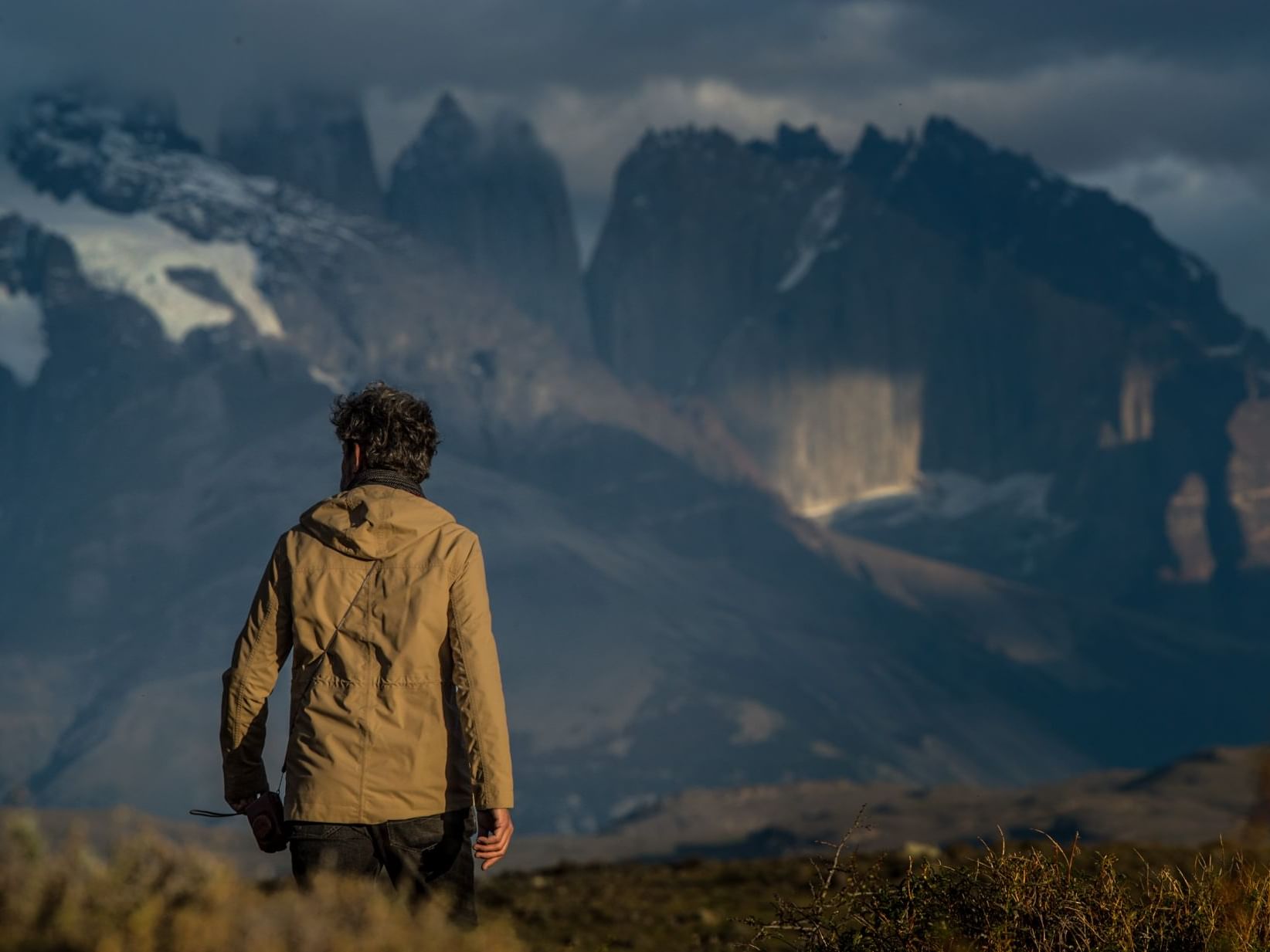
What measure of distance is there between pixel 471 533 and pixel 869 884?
221 centimetres

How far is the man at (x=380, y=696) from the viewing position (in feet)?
20.1

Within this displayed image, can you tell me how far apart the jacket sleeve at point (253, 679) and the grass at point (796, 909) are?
83 centimetres

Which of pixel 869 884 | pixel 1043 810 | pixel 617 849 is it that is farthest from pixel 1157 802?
pixel 869 884

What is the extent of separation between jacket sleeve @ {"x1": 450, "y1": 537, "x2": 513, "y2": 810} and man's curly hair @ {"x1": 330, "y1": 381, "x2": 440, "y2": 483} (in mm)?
565

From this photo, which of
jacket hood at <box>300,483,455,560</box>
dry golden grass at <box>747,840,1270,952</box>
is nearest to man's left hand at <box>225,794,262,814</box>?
jacket hood at <box>300,483,455,560</box>

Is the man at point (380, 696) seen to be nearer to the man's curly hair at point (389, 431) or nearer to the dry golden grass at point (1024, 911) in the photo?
the man's curly hair at point (389, 431)

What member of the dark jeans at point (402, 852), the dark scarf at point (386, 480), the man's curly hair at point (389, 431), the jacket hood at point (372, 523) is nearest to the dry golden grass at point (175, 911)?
the dark jeans at point (402, 852)

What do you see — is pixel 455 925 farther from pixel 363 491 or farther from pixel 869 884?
pixel 869 884

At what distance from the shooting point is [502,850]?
6250mm

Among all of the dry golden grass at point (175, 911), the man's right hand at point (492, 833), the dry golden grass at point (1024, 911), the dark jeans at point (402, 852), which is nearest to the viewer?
the dry golden grass at point (175, 911)

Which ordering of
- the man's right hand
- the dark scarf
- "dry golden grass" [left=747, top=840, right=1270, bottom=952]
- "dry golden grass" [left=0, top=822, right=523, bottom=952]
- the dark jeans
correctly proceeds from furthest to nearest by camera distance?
"dry golden grass" [left=747, top=840, right=1270, bottom=952], the dark scarf, the man's right hand, the dark jeans, "dry golden grass" [left=0, top=822, right=523, bottom=952]

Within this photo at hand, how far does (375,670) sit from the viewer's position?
20.4 feet

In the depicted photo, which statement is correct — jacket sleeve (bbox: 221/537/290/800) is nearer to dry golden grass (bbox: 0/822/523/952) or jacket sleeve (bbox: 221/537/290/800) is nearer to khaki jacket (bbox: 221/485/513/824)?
khaki jacket (bbox: 221/485/513/824)

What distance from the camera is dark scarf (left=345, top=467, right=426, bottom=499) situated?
648 centimetres
